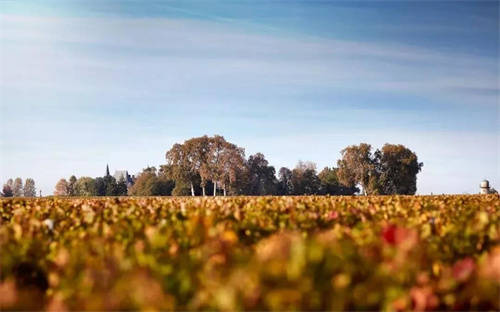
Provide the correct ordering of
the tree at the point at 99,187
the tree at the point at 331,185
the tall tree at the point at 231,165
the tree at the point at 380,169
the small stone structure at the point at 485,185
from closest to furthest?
the small stone structure at the point at 485,185 → the tall tree at the point at 231,165 → the tree at the point at 380,169 → the tree at the point at 331,185 → the tree at the point at 99,187

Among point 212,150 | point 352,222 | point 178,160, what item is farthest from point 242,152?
point 352,222

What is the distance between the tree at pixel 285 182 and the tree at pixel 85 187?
45680 millimetres

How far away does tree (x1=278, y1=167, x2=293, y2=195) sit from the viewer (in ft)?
381

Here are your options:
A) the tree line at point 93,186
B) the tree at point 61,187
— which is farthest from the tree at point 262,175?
the tree at point 61,187

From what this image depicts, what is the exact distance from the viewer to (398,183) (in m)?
99.5

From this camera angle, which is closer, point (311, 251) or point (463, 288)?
point (311, 251)

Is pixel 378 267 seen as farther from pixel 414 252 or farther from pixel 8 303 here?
pixel 8 303

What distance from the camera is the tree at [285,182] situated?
116262mm

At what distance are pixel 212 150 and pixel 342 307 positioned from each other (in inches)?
3683

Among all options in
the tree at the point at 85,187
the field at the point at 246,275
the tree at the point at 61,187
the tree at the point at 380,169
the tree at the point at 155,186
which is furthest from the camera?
the tree at the point at 61,187

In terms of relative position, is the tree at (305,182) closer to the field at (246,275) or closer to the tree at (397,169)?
the tree at (397,169)

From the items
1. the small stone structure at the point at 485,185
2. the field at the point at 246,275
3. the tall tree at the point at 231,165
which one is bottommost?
the field at the point at 246,275

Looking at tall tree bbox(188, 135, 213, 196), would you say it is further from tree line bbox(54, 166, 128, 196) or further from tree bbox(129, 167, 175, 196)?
tree line bbox(54, 166, 128, 196)

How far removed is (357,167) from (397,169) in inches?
294
